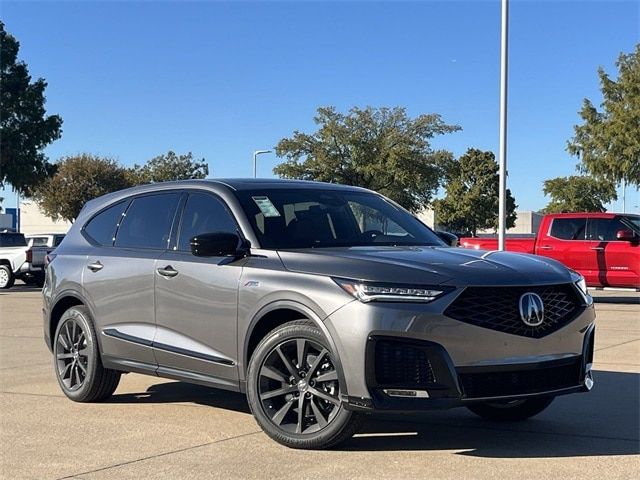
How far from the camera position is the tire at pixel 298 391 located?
17.1ft

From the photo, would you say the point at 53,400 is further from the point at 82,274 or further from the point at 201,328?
the point at 201,328

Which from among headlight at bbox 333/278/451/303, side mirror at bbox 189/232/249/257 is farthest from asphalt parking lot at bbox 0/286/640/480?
side mirror at bbox 189/232/249/257

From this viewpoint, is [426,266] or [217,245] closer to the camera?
[426,266]

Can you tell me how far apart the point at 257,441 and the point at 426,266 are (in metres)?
1.62

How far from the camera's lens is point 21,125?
34.6 m

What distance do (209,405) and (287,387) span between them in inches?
69.1

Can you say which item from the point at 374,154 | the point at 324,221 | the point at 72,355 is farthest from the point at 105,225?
the point at 374,154

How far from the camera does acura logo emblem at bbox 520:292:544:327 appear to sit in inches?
202

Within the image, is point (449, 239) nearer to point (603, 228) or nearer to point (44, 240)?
point (603, 228)

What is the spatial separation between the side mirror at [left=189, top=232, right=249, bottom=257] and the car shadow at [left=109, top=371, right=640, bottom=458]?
145 centimetres

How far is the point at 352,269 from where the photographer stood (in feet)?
17.0

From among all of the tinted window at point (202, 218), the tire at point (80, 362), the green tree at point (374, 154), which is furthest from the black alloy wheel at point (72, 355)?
the green tree at point (374, 154)

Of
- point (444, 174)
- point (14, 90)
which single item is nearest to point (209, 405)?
point (14, 90)

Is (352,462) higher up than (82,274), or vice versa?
(82,274)
